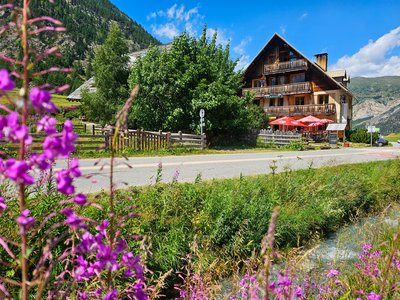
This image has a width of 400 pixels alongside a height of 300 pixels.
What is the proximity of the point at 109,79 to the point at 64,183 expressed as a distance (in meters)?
31.5

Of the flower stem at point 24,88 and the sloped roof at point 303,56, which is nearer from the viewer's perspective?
the flower stem at point 24,88

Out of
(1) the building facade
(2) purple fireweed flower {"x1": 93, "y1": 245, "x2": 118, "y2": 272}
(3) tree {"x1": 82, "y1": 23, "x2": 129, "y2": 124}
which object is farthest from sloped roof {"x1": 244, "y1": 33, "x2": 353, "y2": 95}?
(2) purple fireweed flower {"x1": 93, "y1": 245, "x2": 118, "y2": 272}

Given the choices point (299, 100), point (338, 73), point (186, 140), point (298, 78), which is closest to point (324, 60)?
point (338, 73)

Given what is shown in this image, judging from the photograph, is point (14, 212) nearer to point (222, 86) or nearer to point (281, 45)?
point (222, 86)

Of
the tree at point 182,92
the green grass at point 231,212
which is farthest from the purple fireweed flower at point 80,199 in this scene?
the tree at point 182,92

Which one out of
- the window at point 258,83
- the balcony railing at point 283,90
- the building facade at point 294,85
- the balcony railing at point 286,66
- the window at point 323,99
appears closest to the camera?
the building facade at point 294,85

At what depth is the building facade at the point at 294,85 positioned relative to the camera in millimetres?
43594

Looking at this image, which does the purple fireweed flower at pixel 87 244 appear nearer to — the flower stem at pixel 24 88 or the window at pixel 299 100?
the flower stem at pixel 24 88


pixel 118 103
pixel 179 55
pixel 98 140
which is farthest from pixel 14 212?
pixel 118 103

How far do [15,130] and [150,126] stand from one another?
80.5 ft

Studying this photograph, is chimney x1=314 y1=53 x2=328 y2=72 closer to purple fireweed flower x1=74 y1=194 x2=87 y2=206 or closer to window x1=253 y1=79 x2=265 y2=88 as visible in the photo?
window x1=253 y1=79 x2=265 y2=88

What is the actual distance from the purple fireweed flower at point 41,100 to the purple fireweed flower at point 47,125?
2.2 inches

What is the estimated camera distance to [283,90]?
46344 millimetres

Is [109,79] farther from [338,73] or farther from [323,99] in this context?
[338,73]
